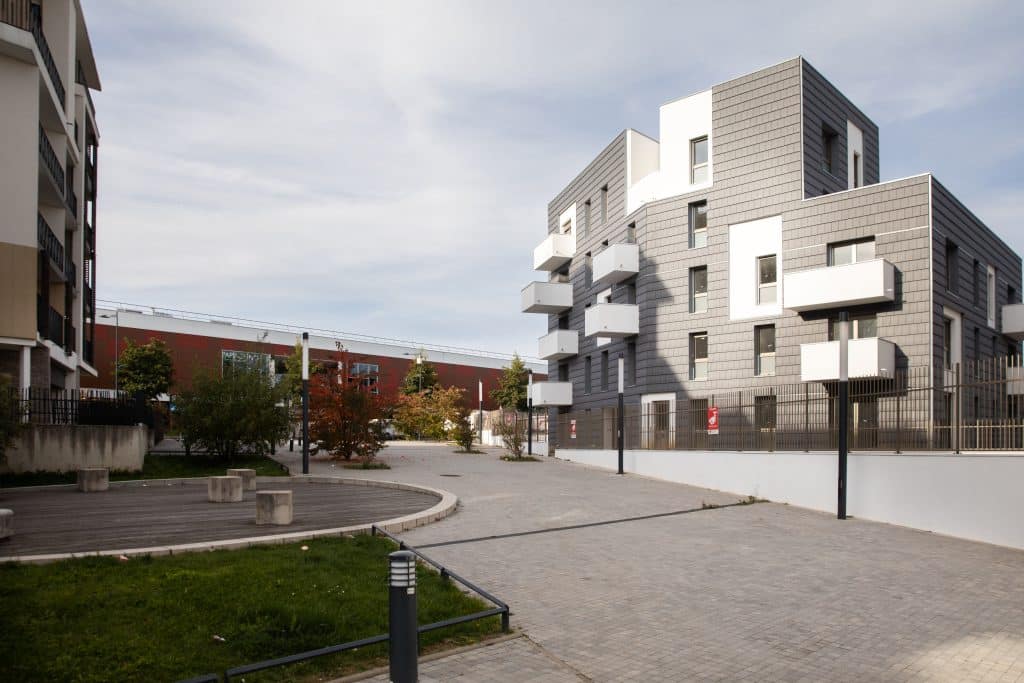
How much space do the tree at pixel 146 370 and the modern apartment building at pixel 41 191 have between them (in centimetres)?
2219

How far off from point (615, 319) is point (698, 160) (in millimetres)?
6728

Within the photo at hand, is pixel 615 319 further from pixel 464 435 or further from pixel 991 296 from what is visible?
pixel 991 296

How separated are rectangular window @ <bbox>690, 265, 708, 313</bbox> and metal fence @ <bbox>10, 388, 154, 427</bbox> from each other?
19.2m

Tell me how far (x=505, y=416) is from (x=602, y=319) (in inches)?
472

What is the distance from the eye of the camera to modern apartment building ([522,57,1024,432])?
22.0 m

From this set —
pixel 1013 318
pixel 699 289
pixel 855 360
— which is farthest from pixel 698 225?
pixel 1013 318

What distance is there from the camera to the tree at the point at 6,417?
14.3 m

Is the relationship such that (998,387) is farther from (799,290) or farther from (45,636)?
(45,636)

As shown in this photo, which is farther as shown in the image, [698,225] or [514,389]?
[514,389]

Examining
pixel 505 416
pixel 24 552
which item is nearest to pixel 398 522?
pixel 24 552

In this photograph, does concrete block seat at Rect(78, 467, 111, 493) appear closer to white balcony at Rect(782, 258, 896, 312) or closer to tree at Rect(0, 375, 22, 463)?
tree at Rect(0, 375, 22, 463)

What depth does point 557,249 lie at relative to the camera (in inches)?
1484

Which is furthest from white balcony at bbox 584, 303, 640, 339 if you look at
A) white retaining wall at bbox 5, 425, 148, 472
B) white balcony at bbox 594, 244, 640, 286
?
white retaining wall at bbox 5, 425, 148, 472

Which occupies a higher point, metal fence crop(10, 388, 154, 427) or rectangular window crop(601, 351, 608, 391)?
rectangular window crop(601, 351, 608, 391)
